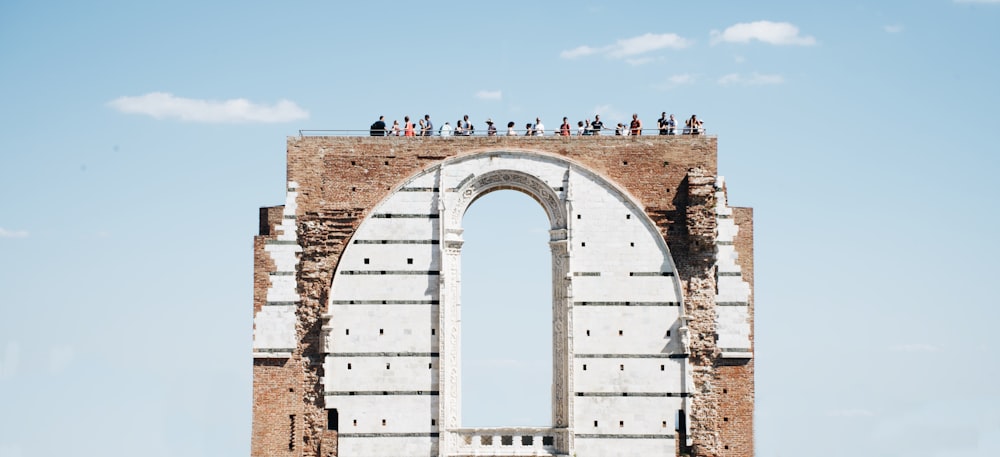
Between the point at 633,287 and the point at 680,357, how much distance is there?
1.83 m

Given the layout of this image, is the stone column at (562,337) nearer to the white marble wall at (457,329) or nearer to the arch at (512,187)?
the white marble wall at (457,329)

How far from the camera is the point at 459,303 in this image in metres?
39.2

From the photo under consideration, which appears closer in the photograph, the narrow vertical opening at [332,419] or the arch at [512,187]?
the narrow vertical opening at [332,419]

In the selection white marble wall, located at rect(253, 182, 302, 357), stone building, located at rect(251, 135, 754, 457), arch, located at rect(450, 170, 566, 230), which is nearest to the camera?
stone building, located at rect(251, 135, 754, 457)

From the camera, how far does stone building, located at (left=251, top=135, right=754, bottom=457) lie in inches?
1529

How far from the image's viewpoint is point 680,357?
38969mm

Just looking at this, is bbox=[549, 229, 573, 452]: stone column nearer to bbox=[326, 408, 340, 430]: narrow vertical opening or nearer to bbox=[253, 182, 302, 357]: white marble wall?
bbox=[326, 408, 340, 430]: narrow vertical opening

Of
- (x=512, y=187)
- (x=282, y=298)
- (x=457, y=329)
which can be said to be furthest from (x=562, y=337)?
(x=282, y=298)

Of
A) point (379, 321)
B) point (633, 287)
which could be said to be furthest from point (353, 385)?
point (633, 287)

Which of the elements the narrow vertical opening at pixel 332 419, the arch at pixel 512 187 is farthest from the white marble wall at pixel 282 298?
the arch at pixel 512 187

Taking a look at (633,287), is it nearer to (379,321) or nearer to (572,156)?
(572,156)

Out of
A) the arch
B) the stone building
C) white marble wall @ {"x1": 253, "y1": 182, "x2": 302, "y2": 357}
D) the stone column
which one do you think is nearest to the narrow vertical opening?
the stone building

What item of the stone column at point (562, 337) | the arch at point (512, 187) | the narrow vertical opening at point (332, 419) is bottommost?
the narrow vertical opening at point (332, 419)

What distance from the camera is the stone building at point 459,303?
38.8 metres
